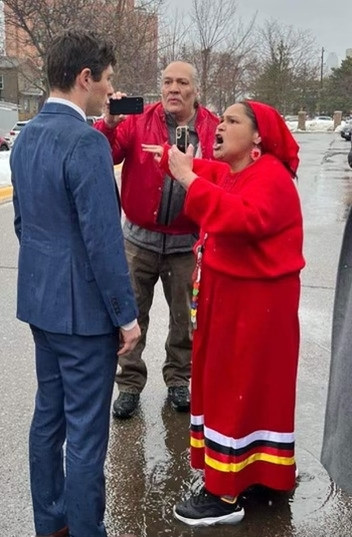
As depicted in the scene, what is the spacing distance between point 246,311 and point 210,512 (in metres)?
0.91

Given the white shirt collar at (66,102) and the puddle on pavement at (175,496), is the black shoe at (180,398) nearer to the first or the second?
the puddle on pavement at (175,496)

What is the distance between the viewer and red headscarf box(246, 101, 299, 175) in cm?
269

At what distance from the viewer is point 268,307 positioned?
2709 mm

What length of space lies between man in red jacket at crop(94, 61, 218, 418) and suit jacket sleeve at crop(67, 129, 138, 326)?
122 cm

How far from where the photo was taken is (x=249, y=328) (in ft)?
8.88

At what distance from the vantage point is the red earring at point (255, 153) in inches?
106

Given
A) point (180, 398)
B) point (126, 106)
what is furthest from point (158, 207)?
point (180, 398)

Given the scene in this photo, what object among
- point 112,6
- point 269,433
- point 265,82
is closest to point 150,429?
point 269,433

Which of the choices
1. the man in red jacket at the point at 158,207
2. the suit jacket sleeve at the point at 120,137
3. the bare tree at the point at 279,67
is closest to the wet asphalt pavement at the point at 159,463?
the man in red jacket at the point at 158,207

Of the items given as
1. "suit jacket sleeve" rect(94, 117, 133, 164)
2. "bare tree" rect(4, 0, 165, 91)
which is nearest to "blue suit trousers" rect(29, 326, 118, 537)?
"suit jacket sleeve" rect(94, 117, 133, 164)

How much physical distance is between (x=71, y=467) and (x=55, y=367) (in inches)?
14.7

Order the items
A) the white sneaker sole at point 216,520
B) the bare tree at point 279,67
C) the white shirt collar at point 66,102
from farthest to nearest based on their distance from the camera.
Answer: the bare tree at point 279,67
the white sneaker sole at point 216,520
the white shirt collar at point 66,102

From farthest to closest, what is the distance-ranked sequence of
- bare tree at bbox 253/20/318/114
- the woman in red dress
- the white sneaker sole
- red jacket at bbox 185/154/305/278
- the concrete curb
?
1. bare tree at bbox 253/20/318/114
2. the concrete curb
3. the white sneaker sole
4. the woman in red dress
5. red jacket at bbox 185/154/305/278

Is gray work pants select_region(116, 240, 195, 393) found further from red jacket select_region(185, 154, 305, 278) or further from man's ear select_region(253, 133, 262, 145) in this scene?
man's ear select_region(253, 133, 262, 145)
